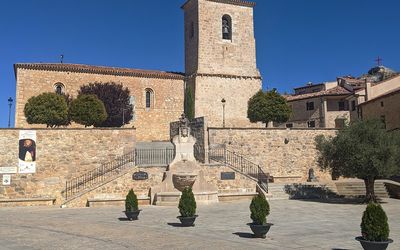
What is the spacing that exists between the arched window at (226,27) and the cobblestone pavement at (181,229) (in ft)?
89.2

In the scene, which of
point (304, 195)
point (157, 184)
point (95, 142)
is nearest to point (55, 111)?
point (95, 142)

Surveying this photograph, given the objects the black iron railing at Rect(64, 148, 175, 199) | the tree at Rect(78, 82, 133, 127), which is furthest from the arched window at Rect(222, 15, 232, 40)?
the black iron railing at Rect(64, 148, 175, 199)

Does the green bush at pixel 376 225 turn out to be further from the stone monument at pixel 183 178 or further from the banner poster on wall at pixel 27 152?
the banner poster on wall at pixel 27 152

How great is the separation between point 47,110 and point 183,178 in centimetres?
1624

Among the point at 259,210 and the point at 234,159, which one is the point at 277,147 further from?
the point at 259,210

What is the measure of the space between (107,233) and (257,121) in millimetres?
28498

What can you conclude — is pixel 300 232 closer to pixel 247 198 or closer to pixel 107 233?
pixel 107 233

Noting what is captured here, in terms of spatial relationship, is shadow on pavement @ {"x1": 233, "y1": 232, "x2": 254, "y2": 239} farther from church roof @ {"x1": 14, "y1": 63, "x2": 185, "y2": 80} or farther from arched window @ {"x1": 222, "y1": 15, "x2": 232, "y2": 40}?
arched window @ {"x1": 222, "y1": 15, "x2": 232, "y2": 40}

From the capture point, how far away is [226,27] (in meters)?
42.8

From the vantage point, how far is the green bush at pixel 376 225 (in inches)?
339

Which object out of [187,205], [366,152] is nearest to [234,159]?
[366,152]

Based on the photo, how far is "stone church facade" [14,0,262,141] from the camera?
1577 inches

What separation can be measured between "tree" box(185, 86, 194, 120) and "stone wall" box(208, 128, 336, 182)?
39.9 feet

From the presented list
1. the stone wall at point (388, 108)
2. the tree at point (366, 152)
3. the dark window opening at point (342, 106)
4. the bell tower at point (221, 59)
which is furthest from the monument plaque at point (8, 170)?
the dark window opening at point (342, 106)
